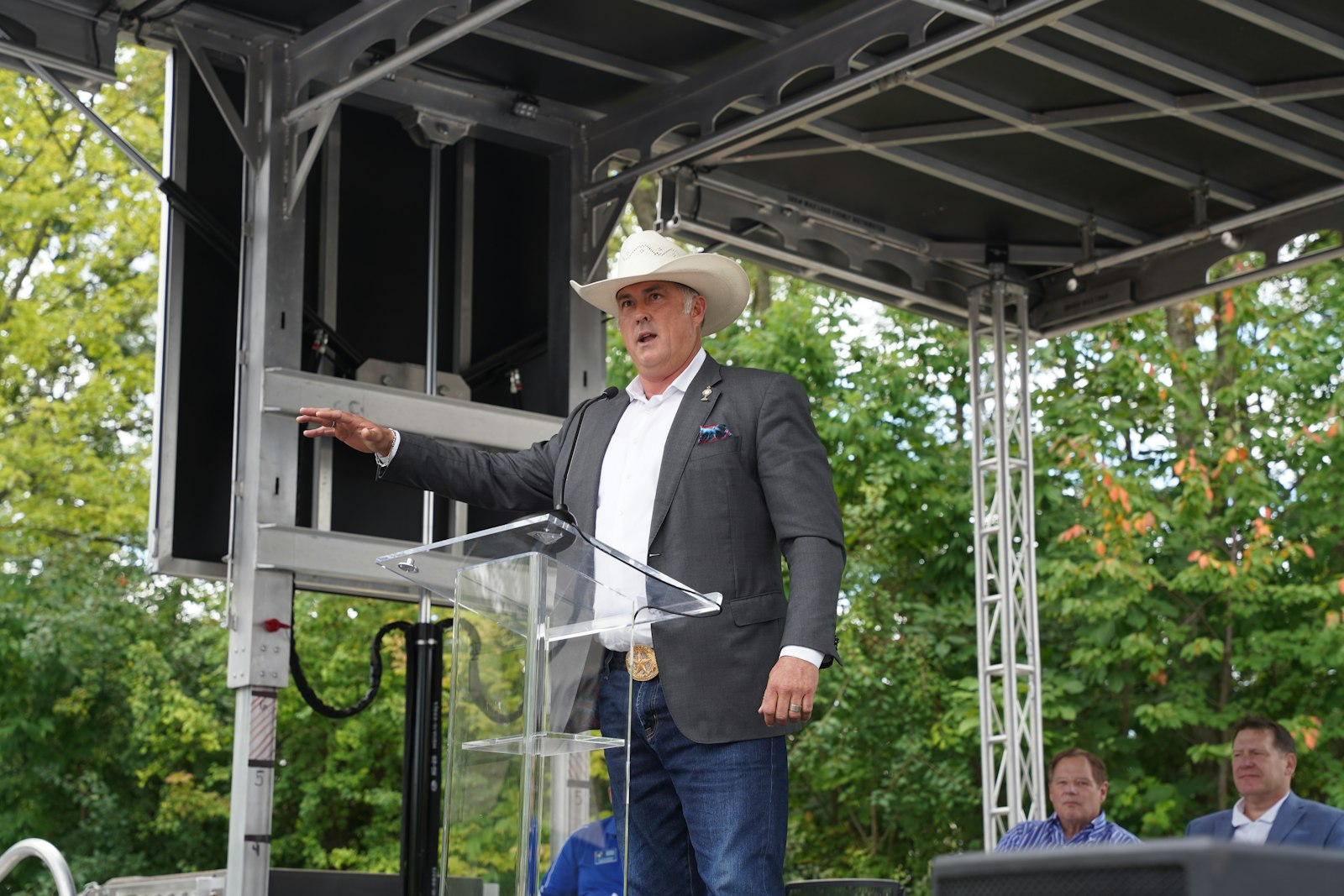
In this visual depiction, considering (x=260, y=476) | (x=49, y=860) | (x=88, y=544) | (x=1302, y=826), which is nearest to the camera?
(x=49, y=860)

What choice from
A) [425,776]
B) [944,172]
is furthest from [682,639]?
[944,172]

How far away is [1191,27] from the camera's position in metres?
5.84

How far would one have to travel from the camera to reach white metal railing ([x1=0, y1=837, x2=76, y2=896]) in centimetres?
342

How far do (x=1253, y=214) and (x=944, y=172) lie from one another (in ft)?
4.28

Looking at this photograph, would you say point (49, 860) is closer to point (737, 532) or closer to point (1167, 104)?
point (737, 532)

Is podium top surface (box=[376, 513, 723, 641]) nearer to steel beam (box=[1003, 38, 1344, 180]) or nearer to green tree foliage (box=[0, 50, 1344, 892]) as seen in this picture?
steel beam (box=[1003, 38, 1344, 180])

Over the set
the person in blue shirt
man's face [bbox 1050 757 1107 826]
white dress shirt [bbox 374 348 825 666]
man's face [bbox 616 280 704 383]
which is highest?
man's face [bbox 616 280 704 383]

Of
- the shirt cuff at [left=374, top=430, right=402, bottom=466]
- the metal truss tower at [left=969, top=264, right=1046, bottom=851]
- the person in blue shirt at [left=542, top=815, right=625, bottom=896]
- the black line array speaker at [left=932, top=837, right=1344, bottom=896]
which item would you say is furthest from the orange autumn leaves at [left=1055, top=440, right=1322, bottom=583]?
the black line array speaker at [left=932, top=837, right=1344, bottom=896]

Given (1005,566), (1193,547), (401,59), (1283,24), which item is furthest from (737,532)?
(1193,547)

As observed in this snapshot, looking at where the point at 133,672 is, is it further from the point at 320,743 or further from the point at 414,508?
the point at 414,508

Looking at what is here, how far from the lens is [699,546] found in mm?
2875

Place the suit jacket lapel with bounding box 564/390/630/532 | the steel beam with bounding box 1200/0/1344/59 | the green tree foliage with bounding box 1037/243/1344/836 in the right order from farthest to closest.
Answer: the green tree foliage with bounding box 1037/243/1344/836
the steel beam with bounding box 1200/0/1344/59
the suit jacket lapel with bounding box 564/390/630/532

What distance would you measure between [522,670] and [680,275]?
33.4 inches

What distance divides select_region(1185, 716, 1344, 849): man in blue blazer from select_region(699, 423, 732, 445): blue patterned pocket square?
3.06 m
